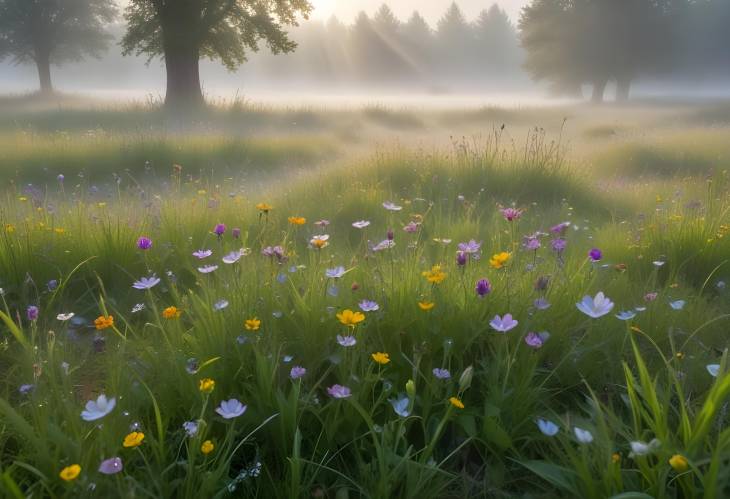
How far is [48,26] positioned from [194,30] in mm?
16342

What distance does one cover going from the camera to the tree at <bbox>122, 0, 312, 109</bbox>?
45.5ft

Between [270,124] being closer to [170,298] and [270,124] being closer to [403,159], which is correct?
[403,159]

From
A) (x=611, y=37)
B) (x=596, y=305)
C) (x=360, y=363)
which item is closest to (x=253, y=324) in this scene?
(x=360, y=363)

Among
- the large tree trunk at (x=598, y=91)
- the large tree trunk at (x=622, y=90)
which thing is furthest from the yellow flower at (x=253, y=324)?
the large tree trunk at (x=622, y=90)

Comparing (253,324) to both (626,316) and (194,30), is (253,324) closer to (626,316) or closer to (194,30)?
(626,316)

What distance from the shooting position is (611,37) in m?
29.5

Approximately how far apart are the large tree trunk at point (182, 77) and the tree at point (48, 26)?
49.0 feet

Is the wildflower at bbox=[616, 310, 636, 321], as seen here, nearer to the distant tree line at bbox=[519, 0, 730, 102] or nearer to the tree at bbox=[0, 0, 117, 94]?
the tree at bbox=[0, 0, 117, 94]

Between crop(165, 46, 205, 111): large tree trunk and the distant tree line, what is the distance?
76.7ft

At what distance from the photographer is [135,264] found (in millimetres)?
3109

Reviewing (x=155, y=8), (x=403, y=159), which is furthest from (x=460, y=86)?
(x=403, y=159)

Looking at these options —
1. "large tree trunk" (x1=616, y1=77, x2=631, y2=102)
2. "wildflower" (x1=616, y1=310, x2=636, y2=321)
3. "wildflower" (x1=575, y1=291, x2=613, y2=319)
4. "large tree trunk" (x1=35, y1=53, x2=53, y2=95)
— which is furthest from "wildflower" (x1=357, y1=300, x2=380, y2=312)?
"large tree trunk" (x1=616, y1=77, x2=631, y2=102)

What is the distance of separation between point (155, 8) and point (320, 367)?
48.9ft

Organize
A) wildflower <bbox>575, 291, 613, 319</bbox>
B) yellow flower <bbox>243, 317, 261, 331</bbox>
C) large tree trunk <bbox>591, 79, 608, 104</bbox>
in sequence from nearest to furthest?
wildflower <bbox>575, 291, 613, 319</bbox> → yellow flower <bbox>243, 317, 261, 331</bbox> → large tree trunk <bbox>591, 79, 608, 104</bbox>
